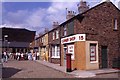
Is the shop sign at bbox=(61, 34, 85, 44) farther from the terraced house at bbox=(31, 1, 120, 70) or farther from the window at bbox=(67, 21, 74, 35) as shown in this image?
the window at bbox=(67, 21, 74, 35)

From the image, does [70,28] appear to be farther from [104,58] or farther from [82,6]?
[104,58]

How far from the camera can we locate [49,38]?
119 feet

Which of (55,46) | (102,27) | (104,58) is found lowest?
(104,58)

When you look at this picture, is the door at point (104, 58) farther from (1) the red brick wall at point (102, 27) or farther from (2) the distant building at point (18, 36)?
(2) the distant building at point (18, 36)

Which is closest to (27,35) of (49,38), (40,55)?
(40,55)

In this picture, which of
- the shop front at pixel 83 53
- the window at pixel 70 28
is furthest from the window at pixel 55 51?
the shop front at pixel 83 53

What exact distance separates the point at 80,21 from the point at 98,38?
Answer: 2231 mm

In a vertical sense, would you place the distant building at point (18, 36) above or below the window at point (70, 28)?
above

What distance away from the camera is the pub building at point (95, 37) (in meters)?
21.3

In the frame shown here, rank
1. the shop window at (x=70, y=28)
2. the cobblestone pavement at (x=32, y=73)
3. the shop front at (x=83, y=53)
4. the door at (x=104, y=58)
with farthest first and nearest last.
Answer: the shop window at (x=70, y=28), the door at (x=104, y=58), the shop front at (x=83, y=53), the cobblestone pavement at (x=32, y=73)

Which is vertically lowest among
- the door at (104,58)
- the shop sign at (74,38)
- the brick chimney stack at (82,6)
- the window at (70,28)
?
the door at (104,58)

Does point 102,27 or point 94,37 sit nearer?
point 94,37

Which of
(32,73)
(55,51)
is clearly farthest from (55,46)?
(32,73)

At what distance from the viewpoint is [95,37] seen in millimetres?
21844
